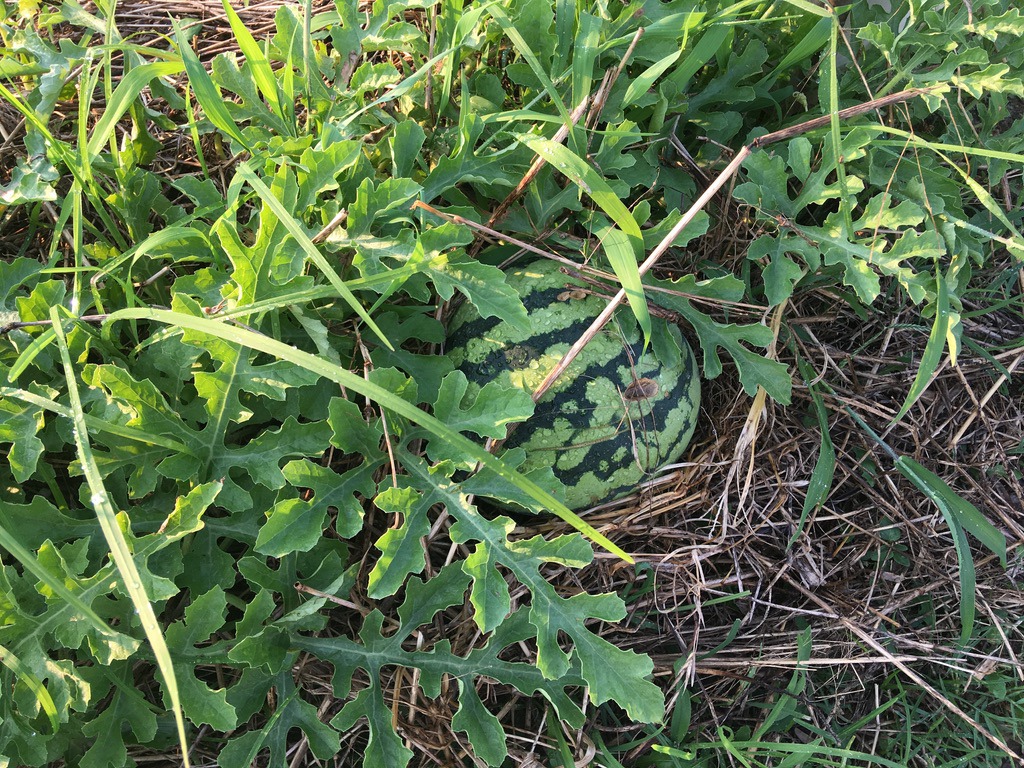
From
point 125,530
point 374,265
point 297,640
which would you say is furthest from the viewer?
point 297,640

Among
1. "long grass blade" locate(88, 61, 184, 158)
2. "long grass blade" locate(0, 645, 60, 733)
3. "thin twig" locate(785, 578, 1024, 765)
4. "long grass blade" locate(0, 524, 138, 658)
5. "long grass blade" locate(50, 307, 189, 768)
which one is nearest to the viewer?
"long grass blade" locate(50, 307, 189, 768)

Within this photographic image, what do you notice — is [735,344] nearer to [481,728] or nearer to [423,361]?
[423,361]

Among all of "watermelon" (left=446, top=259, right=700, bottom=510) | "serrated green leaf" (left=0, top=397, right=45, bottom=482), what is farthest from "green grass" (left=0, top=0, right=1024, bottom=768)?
"watermelon" (left=446, top=259, right=700, bottom=510)

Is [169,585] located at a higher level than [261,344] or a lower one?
lower

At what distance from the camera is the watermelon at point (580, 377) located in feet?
6.44

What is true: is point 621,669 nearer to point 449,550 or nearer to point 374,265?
point 449,550

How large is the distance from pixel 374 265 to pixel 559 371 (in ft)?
1.64

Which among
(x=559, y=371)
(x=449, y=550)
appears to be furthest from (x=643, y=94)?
(x=449, y=550)

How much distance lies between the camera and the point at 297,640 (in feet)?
6.29

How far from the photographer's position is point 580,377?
6.44ft

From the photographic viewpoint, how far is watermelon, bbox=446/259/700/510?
6.44ft

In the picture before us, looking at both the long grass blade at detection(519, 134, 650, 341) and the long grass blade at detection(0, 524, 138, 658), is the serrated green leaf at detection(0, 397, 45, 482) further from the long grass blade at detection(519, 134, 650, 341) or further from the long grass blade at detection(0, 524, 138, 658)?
the long grass blade at detection(519, 134, 650, 341)

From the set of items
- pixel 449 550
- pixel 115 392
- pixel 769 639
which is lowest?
pixel 769 639

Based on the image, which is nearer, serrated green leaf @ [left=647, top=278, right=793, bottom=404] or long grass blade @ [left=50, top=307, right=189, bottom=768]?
long grass blade @ [left=50, top=307, right=189, bottom=768]
